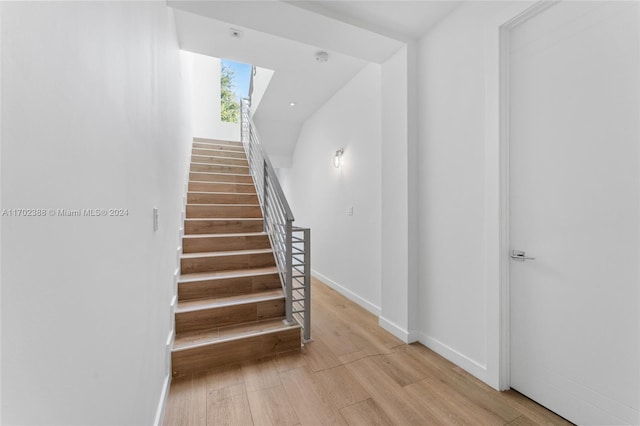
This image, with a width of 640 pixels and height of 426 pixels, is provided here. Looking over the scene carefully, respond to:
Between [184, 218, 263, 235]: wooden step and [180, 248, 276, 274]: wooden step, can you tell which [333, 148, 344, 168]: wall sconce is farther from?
[180, 248, 276, 274]: wooden step

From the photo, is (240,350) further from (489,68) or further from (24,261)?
(489,68)

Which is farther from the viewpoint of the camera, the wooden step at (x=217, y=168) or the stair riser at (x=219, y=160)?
the stair riser at (x=219, y=160)

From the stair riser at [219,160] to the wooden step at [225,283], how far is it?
2.34m

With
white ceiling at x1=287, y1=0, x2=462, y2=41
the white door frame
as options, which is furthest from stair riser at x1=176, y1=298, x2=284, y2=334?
white ceiling at x1=287, y1=0, x2=462, y2=41

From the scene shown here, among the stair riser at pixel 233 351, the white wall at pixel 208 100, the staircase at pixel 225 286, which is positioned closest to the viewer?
the stair riser at pixel 233 351

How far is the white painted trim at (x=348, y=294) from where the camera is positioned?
314cm

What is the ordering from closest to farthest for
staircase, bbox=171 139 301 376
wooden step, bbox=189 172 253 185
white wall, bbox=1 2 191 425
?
white wall, bbox=1 2 191 425 → staircase, bbox=171 139 301 376 → wooden step, bbox=189 172 253 185

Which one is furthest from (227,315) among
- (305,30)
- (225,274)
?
(305,30)

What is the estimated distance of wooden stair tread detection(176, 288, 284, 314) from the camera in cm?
230

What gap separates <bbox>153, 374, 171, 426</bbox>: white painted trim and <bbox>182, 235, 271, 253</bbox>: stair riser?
4.55ft

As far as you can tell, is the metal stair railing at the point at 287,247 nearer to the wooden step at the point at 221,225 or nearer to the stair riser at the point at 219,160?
the wooden step at the point at 221,225

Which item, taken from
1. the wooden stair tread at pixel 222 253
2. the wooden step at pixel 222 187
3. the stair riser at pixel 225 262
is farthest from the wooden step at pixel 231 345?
the wooden step at pixel 222 187

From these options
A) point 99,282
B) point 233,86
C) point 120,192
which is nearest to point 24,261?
point 99,282

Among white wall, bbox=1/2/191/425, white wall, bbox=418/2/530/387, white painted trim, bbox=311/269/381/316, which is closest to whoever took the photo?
white wall, bbox=1/2/191/425
